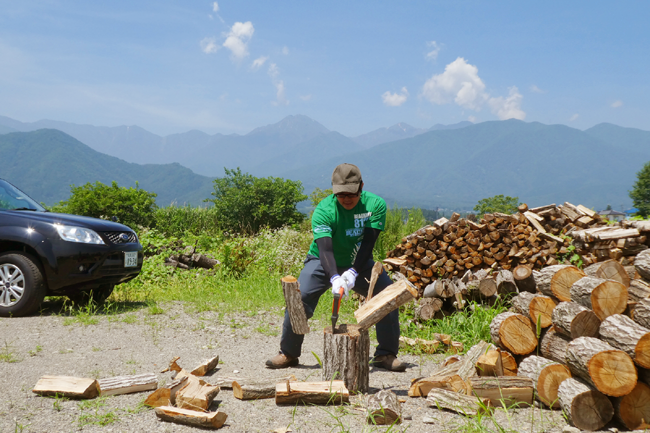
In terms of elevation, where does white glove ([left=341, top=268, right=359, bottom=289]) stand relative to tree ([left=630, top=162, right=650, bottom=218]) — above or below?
below

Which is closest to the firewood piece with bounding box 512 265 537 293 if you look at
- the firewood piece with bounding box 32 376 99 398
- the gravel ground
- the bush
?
the gravel ground

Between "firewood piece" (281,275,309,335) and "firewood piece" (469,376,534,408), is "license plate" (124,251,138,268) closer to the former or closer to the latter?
"firewood piece" (281,275,309,335)

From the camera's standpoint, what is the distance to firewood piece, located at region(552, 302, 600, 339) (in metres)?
3.03

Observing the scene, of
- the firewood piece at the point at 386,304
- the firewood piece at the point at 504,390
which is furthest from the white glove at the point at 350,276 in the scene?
the firewood piece at the point at 504,390

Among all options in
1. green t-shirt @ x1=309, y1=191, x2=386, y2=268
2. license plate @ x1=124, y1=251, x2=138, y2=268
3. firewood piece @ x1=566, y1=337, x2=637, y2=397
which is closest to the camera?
firewood piece @ x1=566, y1=337, x2=637, y2=397

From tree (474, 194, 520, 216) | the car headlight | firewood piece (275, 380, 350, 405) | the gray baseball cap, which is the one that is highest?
tree (474, 194, 520, 216)

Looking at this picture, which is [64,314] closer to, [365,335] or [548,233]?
[365,335]

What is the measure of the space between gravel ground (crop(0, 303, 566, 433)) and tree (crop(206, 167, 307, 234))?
6507 millimetres

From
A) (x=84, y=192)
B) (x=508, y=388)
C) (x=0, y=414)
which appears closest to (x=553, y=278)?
(x=508, y=388)

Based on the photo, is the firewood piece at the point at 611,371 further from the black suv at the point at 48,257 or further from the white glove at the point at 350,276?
the black suv at the point at 48,257

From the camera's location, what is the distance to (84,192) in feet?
37.7

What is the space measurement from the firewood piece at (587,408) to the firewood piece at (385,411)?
108 cm

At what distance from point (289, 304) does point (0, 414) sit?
2.06 m

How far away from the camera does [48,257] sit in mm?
5312
